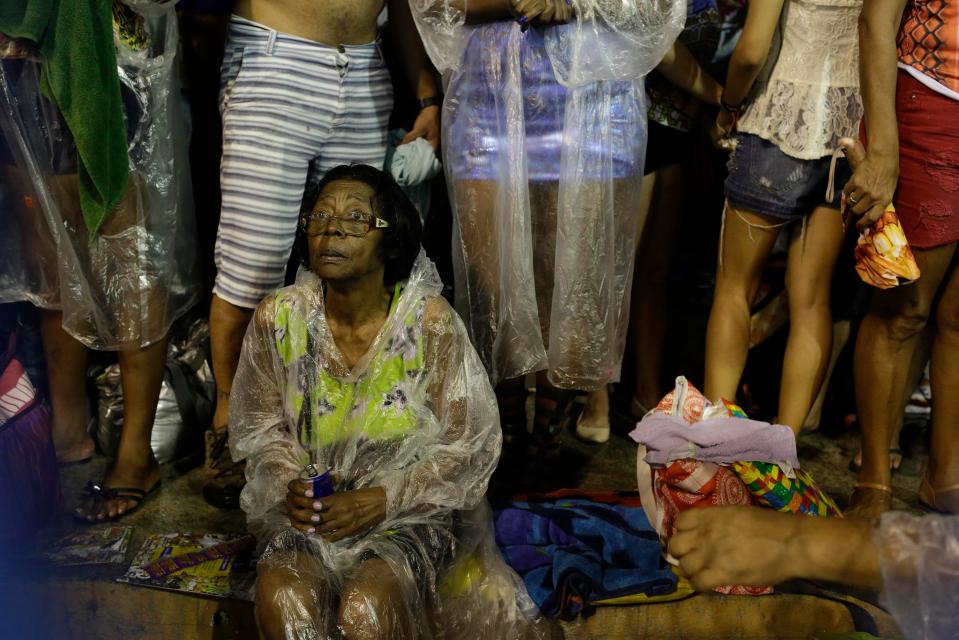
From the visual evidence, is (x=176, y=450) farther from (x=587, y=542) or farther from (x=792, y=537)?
(x=792, y=537)

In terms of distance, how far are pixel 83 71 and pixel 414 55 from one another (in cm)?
106

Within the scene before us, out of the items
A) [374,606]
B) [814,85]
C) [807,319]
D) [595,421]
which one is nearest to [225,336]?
[374,606]

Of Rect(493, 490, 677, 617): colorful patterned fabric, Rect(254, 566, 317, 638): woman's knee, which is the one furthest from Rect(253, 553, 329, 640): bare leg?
Rect(493, 490, 677, 617): colorful patterned fabric

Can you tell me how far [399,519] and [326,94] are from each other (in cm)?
135

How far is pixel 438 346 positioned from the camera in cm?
280

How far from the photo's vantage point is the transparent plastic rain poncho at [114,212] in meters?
3.14

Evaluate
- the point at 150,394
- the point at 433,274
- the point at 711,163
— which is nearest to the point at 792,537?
the point at 433,274

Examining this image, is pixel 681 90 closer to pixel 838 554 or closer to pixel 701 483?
pixel 701 483

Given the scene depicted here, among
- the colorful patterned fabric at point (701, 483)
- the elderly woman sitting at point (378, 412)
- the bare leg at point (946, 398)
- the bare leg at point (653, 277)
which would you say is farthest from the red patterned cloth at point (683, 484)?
the bare leg at point (653, 277)

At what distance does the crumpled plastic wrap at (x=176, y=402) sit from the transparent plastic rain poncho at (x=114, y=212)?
0.33m

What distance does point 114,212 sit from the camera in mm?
3248

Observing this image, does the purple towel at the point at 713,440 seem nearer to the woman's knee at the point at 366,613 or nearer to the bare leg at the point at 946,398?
the woman's knee at the point at 366,613

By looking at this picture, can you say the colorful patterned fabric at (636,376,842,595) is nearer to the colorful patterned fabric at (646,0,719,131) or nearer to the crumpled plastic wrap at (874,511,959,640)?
the crumpled plastic wrap at (874,511,959,640)

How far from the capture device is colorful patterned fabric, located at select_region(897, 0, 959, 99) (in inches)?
117
